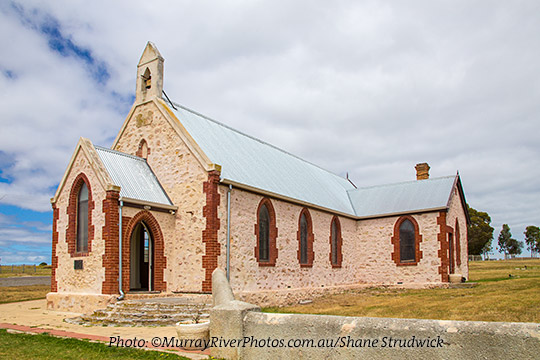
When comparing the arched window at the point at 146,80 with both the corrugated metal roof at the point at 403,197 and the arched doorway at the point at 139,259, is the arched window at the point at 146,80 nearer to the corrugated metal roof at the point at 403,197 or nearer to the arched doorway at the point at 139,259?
the arched doorway at the point at 139,259

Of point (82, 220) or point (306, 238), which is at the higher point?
point (82, 220)

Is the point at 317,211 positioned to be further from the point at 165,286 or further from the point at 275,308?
the point at 165,286

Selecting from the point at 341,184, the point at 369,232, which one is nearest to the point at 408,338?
the point at 369,232

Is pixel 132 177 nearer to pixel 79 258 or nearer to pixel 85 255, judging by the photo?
pixel 85 255

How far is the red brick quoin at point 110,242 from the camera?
15.9 m

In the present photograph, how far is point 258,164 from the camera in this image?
22516mm

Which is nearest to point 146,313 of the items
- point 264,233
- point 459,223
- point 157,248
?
point 157,248

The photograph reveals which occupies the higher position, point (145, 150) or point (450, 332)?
point (145, 150)

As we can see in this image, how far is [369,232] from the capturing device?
1148 inches

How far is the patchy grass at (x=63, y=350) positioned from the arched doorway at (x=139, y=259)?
7.95 meters

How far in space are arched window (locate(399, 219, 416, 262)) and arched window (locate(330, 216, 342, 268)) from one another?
3990 millimetres

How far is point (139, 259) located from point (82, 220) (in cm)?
287

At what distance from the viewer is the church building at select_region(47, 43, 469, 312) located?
16766 mm

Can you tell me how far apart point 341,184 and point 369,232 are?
18.1 feet
